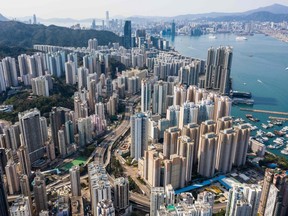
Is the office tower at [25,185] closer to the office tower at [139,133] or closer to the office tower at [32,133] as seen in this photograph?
the office tower at [32,133]

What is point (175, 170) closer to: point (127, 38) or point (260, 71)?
point (260, 71)

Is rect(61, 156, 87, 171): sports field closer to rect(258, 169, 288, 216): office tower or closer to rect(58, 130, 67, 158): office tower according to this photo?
rect(58, 130, 67, 158): office tower

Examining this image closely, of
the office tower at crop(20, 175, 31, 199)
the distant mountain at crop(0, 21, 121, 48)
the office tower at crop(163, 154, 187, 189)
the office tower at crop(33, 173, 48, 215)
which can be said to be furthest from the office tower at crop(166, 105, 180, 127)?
the distant mountain at crop(0, 21, 121, 48)

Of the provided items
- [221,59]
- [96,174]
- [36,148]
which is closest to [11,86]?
[36,148]

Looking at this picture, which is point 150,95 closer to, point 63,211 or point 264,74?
point 63,211

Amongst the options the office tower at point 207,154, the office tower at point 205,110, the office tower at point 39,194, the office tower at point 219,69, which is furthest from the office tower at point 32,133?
the office tower at point 219,69

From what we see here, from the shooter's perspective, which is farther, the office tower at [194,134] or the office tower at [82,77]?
the office tower at [82,77]
